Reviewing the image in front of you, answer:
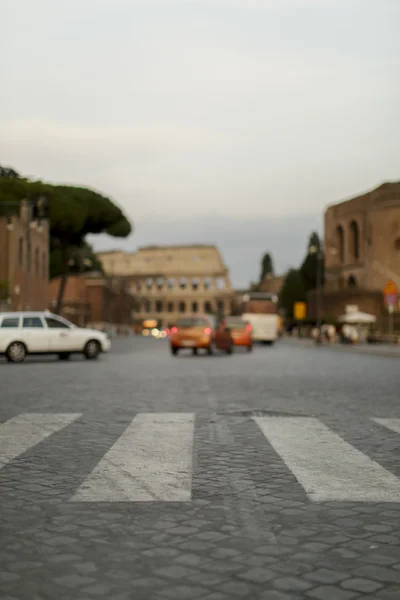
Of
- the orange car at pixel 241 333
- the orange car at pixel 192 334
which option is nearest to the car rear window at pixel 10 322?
the orange car at pixel 192 334

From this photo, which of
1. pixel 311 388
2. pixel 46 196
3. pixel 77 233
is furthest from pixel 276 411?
pixel 77 233

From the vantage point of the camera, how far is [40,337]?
26844 mm

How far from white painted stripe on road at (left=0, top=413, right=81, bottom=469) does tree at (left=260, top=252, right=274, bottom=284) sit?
149 metres

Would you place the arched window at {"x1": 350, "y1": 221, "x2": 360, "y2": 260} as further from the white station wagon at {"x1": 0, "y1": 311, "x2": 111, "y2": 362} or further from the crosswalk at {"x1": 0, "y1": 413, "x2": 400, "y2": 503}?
the crosswalk at {"x1": 0, "y1": 413, "x2": 400, "y2": 503}

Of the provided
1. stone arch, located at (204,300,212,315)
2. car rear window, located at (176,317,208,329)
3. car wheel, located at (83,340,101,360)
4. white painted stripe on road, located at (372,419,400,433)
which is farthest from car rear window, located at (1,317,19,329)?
stone arch, located at (204,300,212,315)

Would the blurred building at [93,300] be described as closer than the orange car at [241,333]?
No

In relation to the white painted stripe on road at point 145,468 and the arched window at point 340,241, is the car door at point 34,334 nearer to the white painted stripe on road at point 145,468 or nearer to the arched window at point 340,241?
the white painted stripe on road at point 145,468

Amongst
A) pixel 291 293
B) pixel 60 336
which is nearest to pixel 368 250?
pixel 291 293

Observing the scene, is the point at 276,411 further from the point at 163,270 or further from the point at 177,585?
the point at 163,270

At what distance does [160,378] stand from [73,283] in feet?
255

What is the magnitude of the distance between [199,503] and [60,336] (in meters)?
22.7

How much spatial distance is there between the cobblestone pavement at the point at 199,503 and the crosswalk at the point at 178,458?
0.7 inches

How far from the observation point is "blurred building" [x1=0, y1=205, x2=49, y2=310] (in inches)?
2105

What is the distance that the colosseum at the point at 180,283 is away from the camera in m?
155
